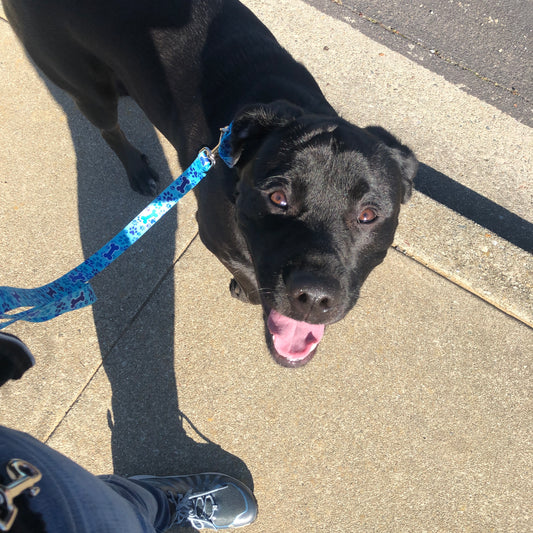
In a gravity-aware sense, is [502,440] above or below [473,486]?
above

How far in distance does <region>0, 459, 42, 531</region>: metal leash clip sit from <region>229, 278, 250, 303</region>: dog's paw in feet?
6.31

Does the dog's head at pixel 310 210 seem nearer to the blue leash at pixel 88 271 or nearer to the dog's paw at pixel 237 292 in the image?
the blue leash at pixel 88 271

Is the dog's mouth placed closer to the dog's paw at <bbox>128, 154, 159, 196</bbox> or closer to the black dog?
Answer: the black dog

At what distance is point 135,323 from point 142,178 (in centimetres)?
116

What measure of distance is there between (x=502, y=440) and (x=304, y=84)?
274cm

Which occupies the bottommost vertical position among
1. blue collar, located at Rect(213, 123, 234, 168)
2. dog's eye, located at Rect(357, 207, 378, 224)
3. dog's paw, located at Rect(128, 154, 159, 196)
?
dog's paw, located at Rect(128, 154, 159, 196)

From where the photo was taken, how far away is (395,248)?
3268 mm

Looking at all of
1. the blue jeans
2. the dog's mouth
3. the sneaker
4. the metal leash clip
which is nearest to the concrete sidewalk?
the sneaker

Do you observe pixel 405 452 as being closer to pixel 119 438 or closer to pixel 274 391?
pixel 274 391

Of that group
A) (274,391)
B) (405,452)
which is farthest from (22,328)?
(405,452)

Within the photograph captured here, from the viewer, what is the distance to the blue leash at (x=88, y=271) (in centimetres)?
196

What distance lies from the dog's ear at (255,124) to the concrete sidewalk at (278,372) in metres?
1.10

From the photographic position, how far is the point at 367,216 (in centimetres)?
215

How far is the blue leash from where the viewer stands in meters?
1.96
